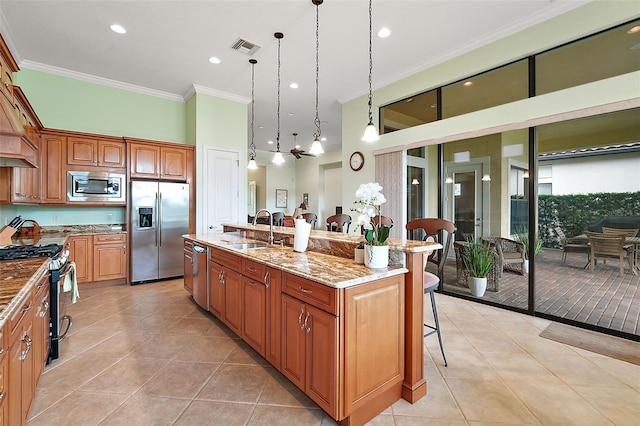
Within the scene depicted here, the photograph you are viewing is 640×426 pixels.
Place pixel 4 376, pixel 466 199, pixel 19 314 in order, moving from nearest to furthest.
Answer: pixel 4 376 < pixel 19 314 < pixel 466 199

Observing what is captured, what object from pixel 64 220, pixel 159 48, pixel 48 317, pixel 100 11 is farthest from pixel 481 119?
pixel 64 220

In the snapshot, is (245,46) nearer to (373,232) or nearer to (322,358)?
(373,232)

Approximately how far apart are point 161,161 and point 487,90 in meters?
5.01

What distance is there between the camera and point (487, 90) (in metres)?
3.72

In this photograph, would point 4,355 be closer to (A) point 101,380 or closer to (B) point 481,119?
(A) point 101,380

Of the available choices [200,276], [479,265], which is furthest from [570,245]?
[200,276]

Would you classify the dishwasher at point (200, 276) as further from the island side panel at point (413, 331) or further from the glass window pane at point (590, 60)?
the glass window pane at point (590, 60)

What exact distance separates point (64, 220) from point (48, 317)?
317cm

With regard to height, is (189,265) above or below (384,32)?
below

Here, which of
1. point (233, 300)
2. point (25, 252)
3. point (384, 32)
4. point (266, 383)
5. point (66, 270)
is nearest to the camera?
point (266, 383)

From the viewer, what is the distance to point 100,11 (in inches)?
123

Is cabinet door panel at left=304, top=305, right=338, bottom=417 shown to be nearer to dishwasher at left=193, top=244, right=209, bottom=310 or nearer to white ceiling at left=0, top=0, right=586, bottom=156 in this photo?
dishwasher at left=193, top=244, right=209, bottom=310

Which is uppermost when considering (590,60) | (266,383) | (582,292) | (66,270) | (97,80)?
(97,80)

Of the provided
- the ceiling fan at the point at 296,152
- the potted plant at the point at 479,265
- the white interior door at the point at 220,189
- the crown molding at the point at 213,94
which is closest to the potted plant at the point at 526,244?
the potted plant at the point at 479,265
